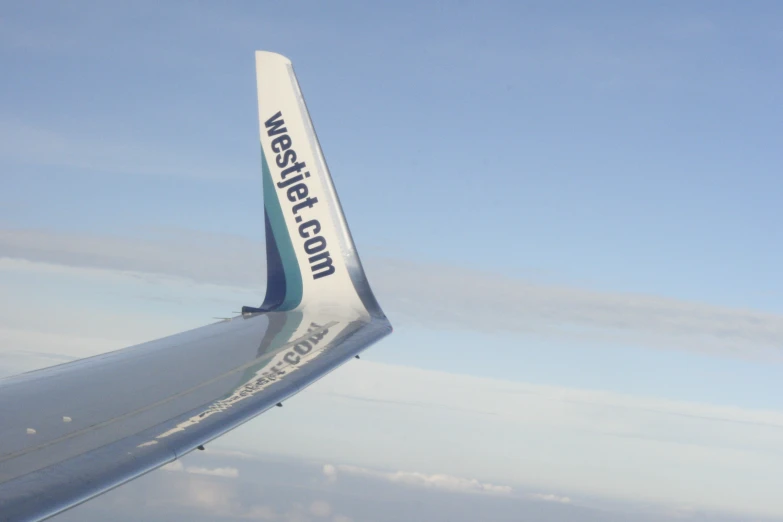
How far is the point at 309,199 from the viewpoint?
16.0 metres

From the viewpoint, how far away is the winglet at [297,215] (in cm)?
1580

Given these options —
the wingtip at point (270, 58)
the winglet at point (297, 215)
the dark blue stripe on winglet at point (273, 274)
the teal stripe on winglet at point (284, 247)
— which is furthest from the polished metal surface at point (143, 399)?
the wingtip at point (270, 58)

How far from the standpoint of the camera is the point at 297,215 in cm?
1603

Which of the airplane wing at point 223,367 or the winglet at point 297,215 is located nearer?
the airplane wing at point 223,367

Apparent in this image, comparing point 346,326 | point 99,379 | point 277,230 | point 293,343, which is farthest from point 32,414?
point 277,230

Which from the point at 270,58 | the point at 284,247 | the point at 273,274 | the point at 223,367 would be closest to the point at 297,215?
the point at 284,247

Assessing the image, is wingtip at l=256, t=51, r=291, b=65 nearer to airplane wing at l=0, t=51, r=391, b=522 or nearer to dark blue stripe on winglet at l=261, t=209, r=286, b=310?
airplane wing at l=0, t=51, r=391, b=522

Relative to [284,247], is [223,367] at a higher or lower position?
lower

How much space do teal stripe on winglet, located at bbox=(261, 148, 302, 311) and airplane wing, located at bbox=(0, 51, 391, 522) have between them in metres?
0.03

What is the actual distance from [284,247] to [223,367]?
5025mm

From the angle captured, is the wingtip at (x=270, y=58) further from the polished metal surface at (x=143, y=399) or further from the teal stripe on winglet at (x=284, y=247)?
the polished metal surface at (x=143, y=399)

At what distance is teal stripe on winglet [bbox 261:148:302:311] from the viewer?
1619cm

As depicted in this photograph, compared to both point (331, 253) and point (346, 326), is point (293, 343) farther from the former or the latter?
point (331, 253)

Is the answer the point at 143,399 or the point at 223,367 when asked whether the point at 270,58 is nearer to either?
the point at 223,367
